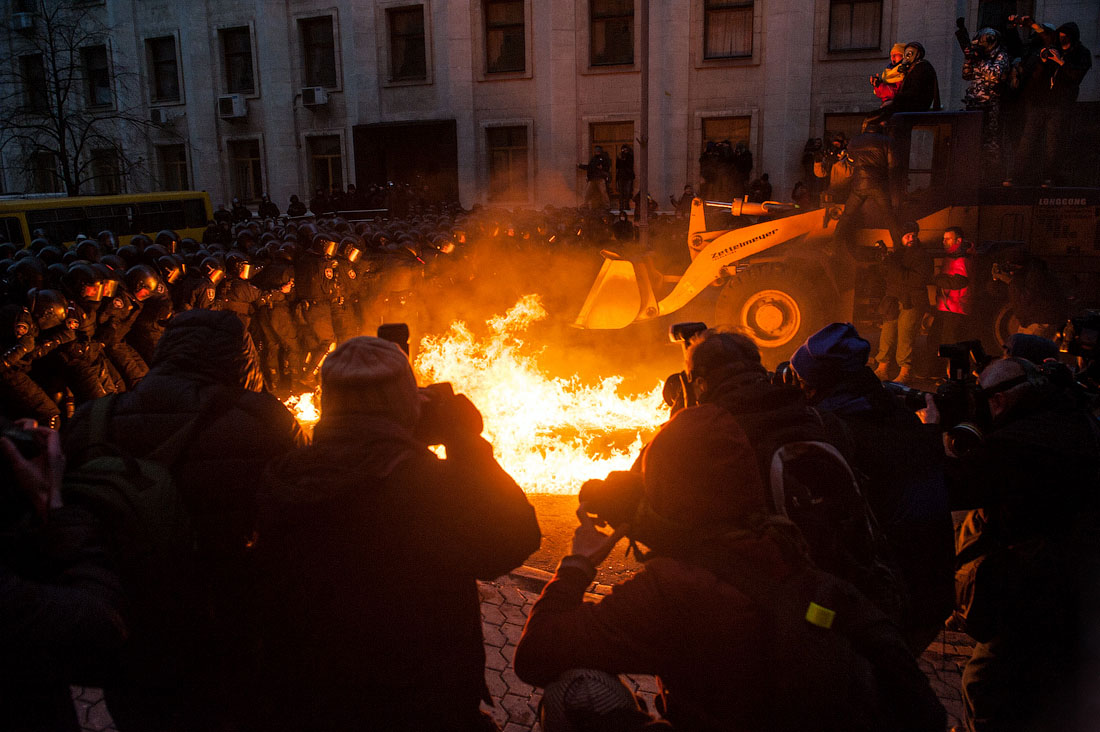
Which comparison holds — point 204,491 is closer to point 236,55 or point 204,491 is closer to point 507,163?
point 507,163

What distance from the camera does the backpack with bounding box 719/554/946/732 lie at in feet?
5.66

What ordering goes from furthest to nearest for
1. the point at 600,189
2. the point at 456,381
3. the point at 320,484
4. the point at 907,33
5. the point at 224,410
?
1. the point at 600,189
2. the point at 907,33
3. the point at 456,381
4. the point at 224,410
5. the point at 320,484

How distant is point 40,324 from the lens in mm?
6480

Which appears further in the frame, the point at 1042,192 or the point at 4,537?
the point at 1042,192

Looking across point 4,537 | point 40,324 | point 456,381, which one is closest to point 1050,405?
point 4,537

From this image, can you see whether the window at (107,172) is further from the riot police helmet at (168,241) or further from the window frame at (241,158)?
the riot police helmet at (168,241)

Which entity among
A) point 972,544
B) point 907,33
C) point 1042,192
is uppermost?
point 907,33

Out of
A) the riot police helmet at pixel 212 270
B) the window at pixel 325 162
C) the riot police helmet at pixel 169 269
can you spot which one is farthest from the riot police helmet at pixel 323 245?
the window at pixel 325 162

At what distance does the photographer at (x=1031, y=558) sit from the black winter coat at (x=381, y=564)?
5.73 ft

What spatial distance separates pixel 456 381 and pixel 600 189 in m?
14.6

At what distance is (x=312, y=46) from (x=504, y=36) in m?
6.97

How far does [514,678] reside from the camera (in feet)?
13.0

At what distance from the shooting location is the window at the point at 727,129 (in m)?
22.5

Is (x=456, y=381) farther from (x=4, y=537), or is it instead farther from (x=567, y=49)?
(x=567, y=49)
